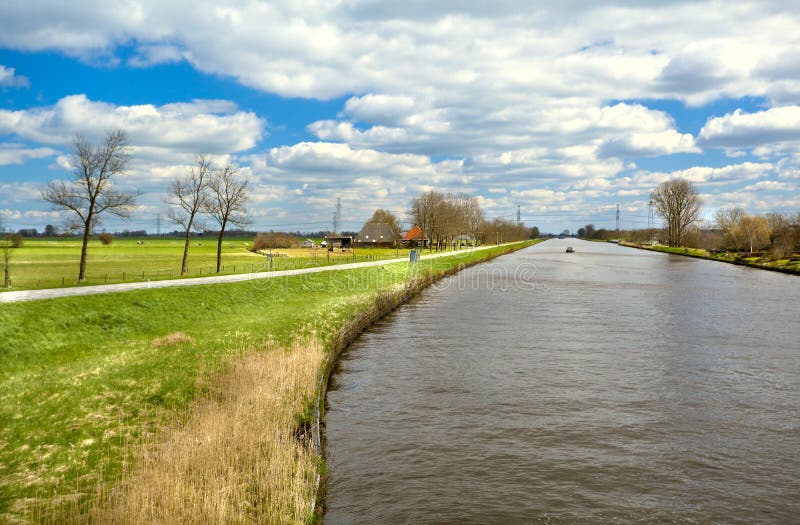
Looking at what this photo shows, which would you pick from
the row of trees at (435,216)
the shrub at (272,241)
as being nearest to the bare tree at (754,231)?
the row of trees at (435,216)

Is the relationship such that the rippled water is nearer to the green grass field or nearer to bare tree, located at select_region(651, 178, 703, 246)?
the green grass field

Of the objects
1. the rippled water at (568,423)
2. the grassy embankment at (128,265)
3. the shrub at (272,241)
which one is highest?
the shrub at (272,241)

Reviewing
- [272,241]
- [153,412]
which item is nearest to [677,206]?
[272,241]

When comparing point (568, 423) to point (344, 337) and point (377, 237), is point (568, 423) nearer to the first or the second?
point (344, 337)

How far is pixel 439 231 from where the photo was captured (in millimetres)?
124000

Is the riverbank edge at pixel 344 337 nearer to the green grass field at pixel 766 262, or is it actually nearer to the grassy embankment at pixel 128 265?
the grassy embankment at pixel 128 265

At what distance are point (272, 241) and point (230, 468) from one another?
131815 mm

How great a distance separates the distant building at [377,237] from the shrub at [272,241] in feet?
65.7

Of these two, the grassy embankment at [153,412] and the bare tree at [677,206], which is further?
the bare tree at [677,206]

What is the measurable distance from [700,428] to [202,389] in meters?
15.4

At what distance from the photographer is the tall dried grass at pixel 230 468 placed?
934cm

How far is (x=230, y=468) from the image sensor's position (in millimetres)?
10727

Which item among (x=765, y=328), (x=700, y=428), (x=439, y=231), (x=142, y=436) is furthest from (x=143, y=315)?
(x=439, y=231)

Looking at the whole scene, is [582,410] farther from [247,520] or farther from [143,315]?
[143,315]
